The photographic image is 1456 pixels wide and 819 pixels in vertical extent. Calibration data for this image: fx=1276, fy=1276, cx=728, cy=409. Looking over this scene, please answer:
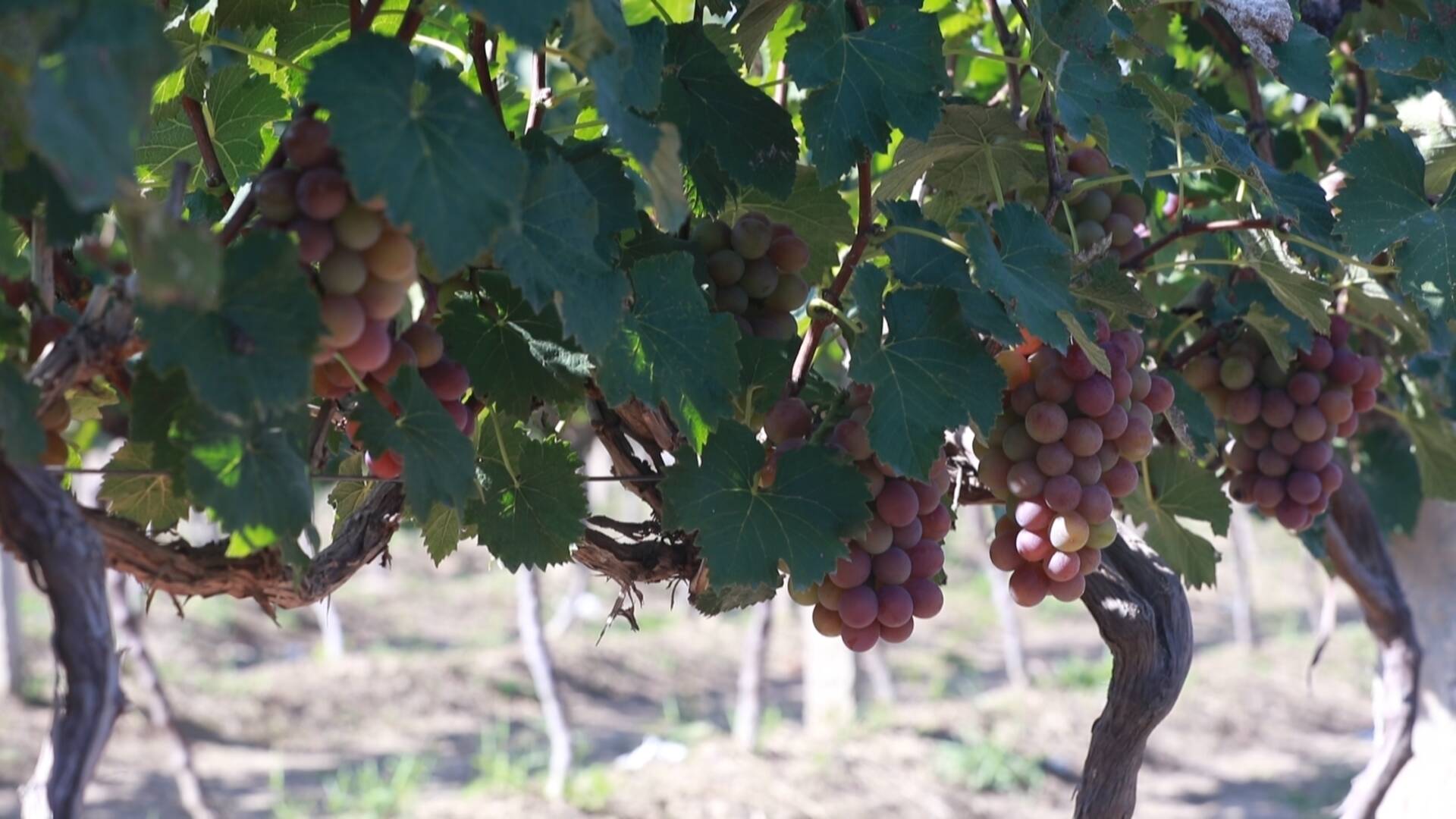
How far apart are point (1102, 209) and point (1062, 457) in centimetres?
46

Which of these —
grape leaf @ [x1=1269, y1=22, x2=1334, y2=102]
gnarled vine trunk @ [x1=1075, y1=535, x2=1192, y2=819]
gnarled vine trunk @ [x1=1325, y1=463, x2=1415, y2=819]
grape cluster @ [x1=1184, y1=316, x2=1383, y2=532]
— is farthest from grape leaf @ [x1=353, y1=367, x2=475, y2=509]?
gnarled vine trunk @ [x1=1325, y1=463, x2=1415, y2=819]

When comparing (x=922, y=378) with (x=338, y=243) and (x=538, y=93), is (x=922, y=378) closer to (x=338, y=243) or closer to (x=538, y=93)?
(x=538, y=93)

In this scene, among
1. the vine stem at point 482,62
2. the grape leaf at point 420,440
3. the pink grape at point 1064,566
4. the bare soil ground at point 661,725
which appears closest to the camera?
the grape leaf at point 420,440

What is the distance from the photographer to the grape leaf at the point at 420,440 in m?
1.01

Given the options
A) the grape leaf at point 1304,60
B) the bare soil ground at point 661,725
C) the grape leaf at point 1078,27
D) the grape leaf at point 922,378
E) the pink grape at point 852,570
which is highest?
the grape leaf at point 1304,60

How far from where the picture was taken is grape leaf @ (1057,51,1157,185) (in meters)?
1.34

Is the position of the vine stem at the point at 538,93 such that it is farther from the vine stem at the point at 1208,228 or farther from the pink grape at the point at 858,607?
the vine stem at the point at 1208,228

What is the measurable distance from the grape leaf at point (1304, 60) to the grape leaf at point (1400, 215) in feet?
0.34

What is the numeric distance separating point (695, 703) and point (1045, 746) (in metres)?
2.95

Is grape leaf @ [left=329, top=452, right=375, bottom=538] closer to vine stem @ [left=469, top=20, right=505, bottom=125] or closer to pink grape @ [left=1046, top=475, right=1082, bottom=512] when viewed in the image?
vine stem @ [left=469, top=20, right=505, bottom=125]

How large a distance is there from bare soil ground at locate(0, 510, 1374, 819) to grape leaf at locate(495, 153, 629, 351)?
144 inches

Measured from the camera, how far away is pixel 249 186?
0.98 meters

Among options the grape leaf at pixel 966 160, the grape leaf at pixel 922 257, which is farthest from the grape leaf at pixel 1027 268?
the grape leaf at pixel 966 160

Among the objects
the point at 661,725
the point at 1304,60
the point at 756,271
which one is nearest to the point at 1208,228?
the point at 1304,60
